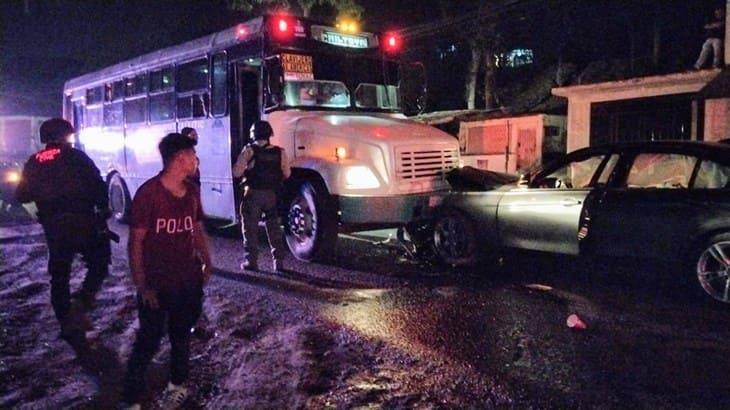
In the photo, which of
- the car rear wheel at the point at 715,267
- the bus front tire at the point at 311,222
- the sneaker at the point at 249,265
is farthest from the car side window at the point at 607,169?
the sneaker at the point at 249,265

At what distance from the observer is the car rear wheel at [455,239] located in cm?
819

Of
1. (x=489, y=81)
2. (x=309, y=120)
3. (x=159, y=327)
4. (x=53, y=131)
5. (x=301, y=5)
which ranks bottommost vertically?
(x=159, y=327)

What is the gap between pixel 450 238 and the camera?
8430 mm

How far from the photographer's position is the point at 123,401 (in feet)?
13.2

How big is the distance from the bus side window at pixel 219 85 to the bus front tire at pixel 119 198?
3.71 meters

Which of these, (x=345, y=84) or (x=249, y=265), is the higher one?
(x=345, y=84)

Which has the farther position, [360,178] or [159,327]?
[360,178]

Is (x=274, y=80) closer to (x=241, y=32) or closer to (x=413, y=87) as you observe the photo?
(x=241, y=32)

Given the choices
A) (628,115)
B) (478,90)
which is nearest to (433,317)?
(628,115)

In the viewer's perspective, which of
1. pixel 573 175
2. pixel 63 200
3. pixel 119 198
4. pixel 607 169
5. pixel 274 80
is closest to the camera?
pixel 63 200

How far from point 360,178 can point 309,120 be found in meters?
1.09

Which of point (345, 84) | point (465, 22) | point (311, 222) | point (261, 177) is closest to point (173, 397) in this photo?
point (261, 177)

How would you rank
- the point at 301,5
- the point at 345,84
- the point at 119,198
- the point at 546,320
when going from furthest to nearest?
the point at 301,5
the point at 119,198
the point at 345,84
the point at 546,320

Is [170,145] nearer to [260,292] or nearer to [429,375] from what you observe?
[429,375]
